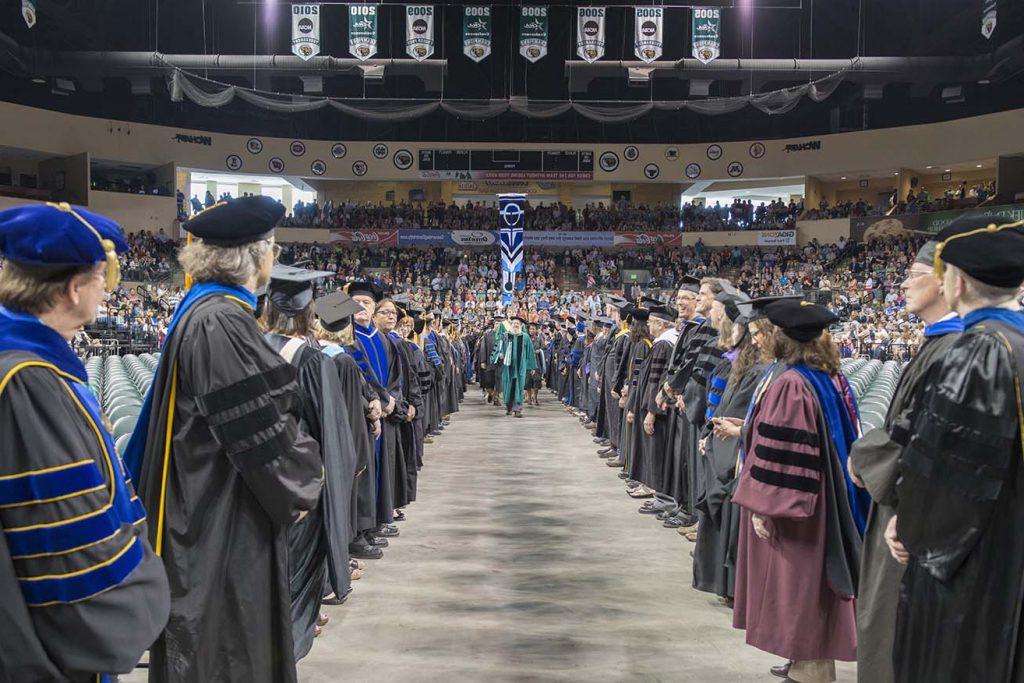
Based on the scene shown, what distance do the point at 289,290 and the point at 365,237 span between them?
35.4 meters

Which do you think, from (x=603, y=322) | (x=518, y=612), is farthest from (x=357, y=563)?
(x=603, y=322)

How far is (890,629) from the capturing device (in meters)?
3.36

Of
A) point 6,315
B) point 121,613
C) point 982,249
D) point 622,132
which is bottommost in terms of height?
point 121,613

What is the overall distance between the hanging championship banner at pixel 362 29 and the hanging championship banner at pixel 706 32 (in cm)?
761

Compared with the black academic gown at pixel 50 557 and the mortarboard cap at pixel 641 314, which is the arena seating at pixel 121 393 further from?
the mortarboard cap at pixel 641 314

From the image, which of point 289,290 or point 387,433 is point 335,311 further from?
point 387,433

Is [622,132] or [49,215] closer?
[49,215]

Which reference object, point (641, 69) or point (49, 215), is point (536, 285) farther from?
point (49, 215)

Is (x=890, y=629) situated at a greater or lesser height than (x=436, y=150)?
lesser

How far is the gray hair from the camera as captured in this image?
311cm

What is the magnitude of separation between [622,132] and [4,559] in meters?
40.9

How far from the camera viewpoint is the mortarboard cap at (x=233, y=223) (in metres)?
3.09

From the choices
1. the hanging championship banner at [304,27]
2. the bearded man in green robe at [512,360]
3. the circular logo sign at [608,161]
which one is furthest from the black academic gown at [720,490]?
the circular logo sign at [608,161]

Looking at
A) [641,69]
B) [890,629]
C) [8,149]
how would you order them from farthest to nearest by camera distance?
[8,149]
[641,69]
[890,629]
